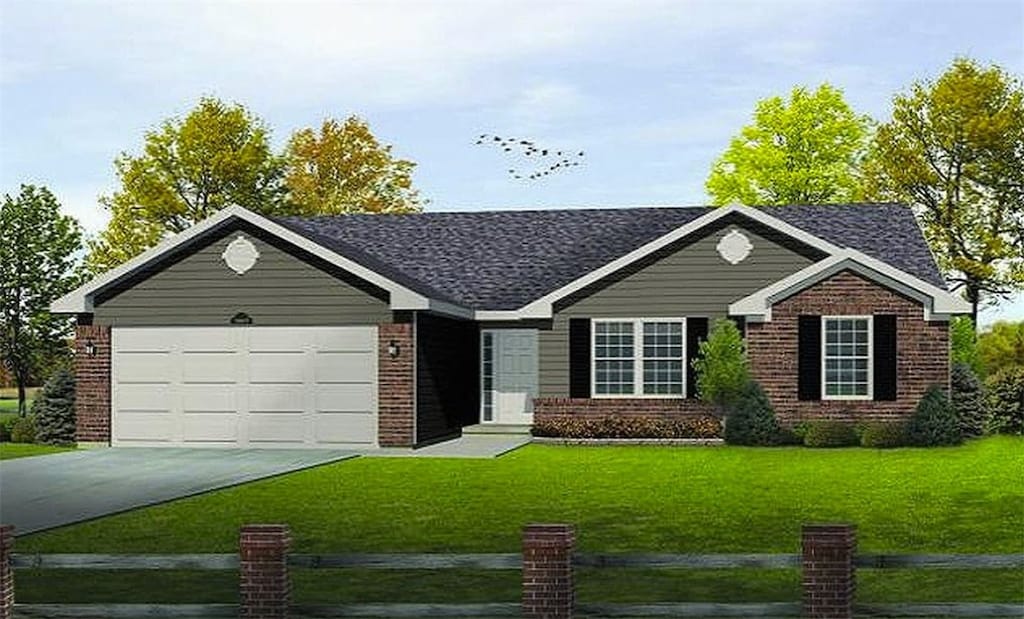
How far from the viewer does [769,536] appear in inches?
721

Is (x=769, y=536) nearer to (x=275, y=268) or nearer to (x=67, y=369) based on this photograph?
(x=275, y=268)

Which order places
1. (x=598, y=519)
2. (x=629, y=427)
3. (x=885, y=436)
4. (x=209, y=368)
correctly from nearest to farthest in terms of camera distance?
(x=598, y=519), (x=885, y=436), (x=209, y=368), (x=629, y=427)

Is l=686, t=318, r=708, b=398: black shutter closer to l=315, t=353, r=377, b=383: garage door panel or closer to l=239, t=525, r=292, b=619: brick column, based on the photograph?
l=315, t=353, r=377, b=383: garage door panel

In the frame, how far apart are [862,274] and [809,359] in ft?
7.13

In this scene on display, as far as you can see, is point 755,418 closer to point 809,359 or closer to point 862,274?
point 809,359

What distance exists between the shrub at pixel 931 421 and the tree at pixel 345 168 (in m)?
36.7

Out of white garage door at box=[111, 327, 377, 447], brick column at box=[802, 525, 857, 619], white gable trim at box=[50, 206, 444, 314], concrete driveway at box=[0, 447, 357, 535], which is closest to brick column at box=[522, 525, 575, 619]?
brick column at box=[802, 525, 857, 619]

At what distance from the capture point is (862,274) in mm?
33781

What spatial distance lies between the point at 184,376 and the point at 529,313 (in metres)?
8.08

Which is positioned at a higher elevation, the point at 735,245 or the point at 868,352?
the point at 735,245

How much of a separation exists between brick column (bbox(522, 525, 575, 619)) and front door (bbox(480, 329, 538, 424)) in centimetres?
2611

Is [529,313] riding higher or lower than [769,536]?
higher

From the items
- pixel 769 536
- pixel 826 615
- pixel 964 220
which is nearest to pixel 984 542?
pixel 769 536

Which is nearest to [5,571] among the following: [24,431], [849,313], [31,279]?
[849,313]
